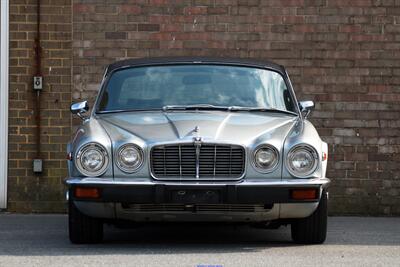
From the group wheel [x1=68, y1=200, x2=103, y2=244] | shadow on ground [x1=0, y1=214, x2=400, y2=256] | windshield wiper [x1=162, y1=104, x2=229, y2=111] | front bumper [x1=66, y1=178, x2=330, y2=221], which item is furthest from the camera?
windshield wiper [x1=162, y1=104, x2=229, y2=111]

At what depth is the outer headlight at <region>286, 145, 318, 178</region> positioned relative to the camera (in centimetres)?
775

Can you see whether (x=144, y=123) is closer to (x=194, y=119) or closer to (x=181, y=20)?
(x=194, y=119)

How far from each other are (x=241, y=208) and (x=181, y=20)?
4.52 metres

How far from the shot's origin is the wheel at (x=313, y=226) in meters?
8.09

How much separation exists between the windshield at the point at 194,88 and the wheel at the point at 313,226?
3.58 feet

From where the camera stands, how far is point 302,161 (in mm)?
7762

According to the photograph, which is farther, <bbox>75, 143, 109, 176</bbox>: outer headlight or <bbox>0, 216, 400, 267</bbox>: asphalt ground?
Answer: <bbox>75, 143, 109, 176</bbox>: outer headlight

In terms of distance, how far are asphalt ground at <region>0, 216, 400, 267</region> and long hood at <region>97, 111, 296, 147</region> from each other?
90 centimetres

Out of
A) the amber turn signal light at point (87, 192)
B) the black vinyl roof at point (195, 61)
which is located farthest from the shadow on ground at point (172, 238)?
the black vinyl roof at point (195, 61)

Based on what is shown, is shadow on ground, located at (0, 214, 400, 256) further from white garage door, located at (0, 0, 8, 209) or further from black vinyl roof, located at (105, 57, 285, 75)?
black vinyl roof, located at (105, 57, 285, 75)

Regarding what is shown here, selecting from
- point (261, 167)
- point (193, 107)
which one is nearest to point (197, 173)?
point (261, 167)

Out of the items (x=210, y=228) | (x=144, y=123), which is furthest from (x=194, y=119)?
(x=210, y=228)

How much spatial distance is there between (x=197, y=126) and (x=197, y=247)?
39.0 inches

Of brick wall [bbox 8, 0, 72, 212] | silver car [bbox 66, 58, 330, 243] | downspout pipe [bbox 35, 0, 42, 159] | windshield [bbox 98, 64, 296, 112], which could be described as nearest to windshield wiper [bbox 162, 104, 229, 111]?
windshield [bbox 98, 64, 296, 112]
